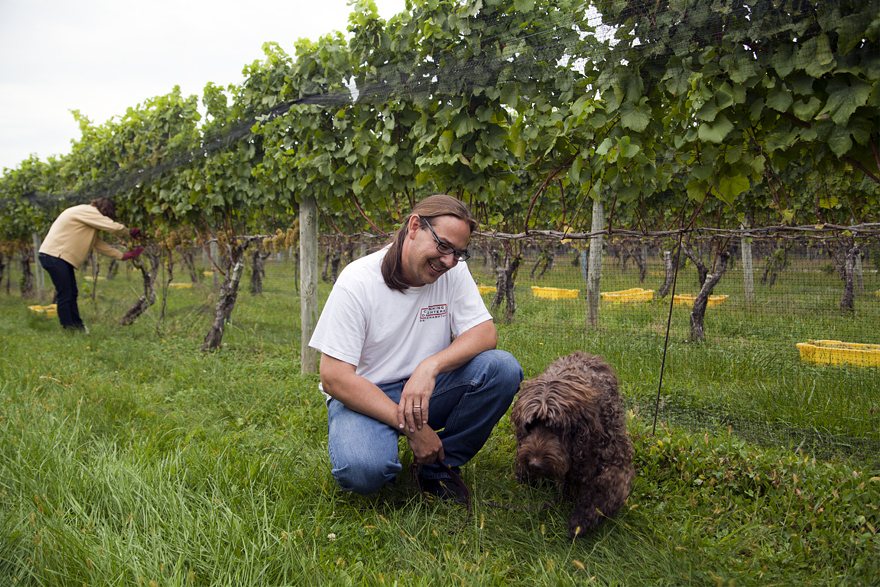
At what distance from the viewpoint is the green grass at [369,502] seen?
6.48 feet

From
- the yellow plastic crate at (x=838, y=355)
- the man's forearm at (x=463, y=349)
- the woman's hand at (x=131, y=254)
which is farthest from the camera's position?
the woman's hand at (x=131, y=254)

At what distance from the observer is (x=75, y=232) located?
7.16 m

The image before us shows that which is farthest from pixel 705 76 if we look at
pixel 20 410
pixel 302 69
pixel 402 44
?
pixel 20 410

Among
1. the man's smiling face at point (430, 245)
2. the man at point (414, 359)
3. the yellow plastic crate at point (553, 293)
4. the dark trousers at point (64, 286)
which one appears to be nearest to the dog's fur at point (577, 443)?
the man at point (414, 359)

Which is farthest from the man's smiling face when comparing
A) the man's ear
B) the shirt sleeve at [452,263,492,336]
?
the shirt sleeve at [452,263,492,336]

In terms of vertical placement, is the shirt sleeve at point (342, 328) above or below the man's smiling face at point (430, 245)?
below

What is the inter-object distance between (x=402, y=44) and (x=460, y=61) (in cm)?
65

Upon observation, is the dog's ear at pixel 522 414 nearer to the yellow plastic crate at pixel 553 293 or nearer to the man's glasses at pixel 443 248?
the man's glasses at pixel 443 248

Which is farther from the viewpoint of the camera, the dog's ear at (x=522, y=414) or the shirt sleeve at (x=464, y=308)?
the shirt sleeve at (x=464, y=308)

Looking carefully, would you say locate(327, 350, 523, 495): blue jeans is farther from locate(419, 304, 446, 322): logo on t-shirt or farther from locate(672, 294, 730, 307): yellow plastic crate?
locate(672, 294, 730, 307): yellow plastic crate

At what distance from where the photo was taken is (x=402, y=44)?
4.01m

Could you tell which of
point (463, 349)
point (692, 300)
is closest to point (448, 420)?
point (463, 349)

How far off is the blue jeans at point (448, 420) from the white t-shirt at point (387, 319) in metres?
0.15

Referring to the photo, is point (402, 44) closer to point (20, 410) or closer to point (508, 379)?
point (508, 379)
